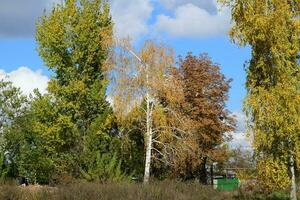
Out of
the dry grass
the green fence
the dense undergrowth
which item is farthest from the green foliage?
the dry grass

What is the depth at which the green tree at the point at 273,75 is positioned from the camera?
1820 cm

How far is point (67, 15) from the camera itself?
40000 mm

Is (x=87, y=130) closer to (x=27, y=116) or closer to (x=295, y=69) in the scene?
(x=27, y=116)

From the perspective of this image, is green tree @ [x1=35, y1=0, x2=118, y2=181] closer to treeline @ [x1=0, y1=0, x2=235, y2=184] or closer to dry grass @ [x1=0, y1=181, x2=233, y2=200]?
treeline @ [x1=0, y1=0, x2=235, y2=184]

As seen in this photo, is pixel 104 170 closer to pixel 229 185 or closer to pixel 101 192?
pixel 101 192

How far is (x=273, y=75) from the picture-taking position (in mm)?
18688

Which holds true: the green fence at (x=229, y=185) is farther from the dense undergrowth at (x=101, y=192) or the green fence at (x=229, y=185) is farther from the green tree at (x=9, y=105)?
the green tree at (x=9, y=105)

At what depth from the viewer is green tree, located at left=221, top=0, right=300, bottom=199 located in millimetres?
18203

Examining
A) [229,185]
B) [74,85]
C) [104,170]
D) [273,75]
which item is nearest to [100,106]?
[74,85]

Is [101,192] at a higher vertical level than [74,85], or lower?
lower

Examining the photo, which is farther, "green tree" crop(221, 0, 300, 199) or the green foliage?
the green foliage

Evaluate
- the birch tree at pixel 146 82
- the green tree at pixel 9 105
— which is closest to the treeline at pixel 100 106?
the birch tree at pixel 146 82

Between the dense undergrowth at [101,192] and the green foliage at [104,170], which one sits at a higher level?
the green foliage at [104,170]

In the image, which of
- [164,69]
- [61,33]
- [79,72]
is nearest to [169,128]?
[164,69]
